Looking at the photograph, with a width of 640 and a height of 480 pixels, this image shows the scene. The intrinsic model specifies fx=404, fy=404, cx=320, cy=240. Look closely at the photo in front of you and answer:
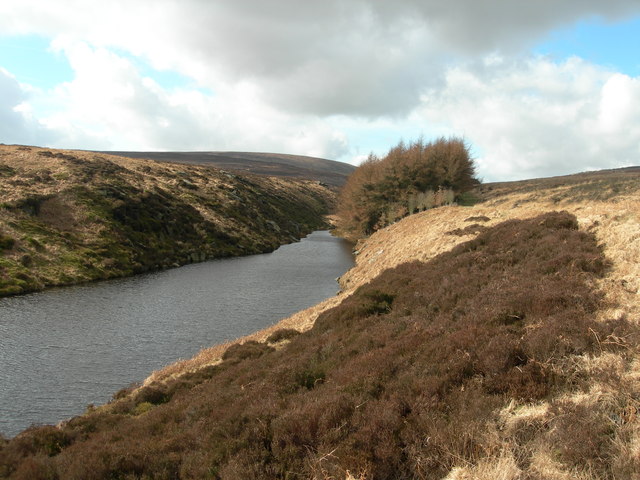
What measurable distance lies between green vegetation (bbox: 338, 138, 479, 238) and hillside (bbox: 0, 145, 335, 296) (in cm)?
2101

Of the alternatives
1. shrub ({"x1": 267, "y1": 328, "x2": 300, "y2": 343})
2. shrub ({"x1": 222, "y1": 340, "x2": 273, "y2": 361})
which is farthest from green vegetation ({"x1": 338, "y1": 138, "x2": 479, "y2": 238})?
shrub ({"x1": 222, "y1": 340, "x2": 273, "y2": 361})

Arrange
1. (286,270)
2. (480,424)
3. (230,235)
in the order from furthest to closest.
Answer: (230,235), (286,270), (480,424)

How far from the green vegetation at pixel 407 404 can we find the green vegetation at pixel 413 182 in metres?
48.5

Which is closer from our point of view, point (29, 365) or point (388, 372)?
point (388, 372)

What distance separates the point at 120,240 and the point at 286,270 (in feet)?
74.3

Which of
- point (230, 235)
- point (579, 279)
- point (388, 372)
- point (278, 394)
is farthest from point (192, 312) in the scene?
point (230, 235)

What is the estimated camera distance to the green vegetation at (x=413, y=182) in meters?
65.8

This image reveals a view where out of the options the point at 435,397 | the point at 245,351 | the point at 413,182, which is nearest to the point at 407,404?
the point at 435,397

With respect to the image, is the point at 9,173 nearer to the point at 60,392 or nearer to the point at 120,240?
the point at 120,240

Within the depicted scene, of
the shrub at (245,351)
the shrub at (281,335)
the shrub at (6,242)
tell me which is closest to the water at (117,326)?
the shrub at (245,351)

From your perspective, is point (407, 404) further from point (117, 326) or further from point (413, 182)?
point (413, 182)

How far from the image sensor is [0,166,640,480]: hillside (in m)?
7.27

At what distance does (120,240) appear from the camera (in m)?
54.2

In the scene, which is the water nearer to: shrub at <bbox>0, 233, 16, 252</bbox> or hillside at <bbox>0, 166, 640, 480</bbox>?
hillside at <bbox>0, 166, 640, 480</bbox>
